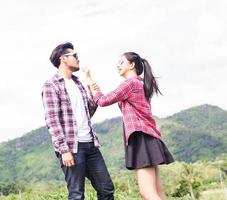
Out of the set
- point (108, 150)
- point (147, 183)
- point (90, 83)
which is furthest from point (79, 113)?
point (108, 150)

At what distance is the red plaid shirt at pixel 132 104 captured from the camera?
4285 mm

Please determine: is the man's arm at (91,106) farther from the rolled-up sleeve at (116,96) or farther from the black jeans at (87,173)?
the black jeans at (87,173)

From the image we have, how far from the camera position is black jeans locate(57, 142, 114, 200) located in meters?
4.23

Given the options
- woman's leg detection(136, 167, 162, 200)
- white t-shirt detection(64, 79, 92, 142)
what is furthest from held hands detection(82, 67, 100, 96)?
woman's leg detection(136, 167, 162, 200)

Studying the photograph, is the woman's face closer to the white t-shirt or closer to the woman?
the woman

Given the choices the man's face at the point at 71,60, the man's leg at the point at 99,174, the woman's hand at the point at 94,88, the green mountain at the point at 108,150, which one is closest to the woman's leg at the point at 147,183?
the man's leg at the point at 99,174

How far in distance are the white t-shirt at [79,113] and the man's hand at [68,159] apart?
0.18m

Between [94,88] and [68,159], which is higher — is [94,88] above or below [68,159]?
above

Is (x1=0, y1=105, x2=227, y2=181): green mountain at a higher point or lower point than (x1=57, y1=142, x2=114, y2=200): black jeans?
higher

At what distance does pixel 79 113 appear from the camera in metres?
4.33

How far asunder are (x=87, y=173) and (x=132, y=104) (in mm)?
670

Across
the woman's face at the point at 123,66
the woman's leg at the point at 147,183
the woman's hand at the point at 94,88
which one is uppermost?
the woman's face at the point at 123,66

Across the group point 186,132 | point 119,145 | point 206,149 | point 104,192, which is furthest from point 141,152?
point 119,145

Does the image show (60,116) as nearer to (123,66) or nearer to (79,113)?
A: (79,113)
